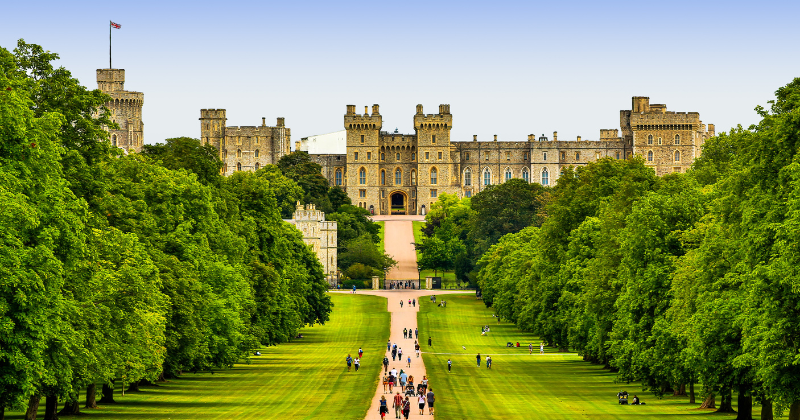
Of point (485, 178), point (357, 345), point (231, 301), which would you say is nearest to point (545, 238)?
point (357, 345)

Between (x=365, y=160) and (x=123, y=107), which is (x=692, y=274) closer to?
(x=123, y=107)

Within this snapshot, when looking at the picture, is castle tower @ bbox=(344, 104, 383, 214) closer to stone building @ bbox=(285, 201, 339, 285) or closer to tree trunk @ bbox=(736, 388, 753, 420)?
stone building @ bbox=(285, 201, 339, 285)

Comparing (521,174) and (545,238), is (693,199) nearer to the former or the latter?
(545,238)

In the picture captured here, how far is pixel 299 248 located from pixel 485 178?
9319 cm

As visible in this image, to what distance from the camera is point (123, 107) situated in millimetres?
125125

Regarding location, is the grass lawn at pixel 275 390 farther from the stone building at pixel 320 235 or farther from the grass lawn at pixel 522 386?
the stone building at pixel 320 235

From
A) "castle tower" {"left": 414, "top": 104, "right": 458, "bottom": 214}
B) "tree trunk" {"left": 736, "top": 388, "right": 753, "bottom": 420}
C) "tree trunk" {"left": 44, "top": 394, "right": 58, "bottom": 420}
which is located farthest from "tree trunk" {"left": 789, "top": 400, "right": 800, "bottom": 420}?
"castle tower" {"left": 414, "top": 104, "right": 458, "bottom": 214}

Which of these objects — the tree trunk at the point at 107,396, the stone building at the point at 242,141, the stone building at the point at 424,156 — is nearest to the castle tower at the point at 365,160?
the stone building at the point at 424,156

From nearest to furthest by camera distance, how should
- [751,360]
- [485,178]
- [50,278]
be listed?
[50,278] → [751,360] → [485,178]

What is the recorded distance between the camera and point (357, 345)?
61.8 meters

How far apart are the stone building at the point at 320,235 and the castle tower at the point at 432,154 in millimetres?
48512

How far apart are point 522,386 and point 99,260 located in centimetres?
1704

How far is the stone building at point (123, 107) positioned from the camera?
123750mm

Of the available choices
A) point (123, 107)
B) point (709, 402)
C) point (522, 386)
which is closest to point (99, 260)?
point (709, 402)
